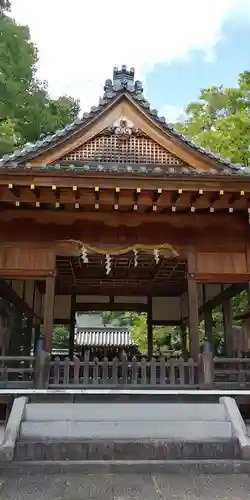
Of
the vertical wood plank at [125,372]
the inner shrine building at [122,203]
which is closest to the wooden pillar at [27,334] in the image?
the inner shrine building at [122,203]

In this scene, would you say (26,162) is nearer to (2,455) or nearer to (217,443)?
(2,455)

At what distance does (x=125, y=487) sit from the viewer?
4020mm

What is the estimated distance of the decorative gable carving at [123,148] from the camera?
8.94 metres

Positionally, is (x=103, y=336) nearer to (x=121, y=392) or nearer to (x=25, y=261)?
(x=25, y=261)

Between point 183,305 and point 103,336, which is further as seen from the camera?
point 103,336

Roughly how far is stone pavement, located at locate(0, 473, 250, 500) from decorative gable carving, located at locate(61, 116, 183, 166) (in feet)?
21.7

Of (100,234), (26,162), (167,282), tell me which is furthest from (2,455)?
(167,282)

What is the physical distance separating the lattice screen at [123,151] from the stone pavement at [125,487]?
6.63 meters

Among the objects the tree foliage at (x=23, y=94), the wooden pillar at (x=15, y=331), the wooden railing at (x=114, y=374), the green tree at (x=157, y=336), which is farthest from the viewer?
the green tree at (x=157, y=336)

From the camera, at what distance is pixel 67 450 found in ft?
15.6

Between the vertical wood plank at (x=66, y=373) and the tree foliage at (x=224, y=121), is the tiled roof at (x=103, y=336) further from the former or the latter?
the vertical wood plank at (x=66, y=373)

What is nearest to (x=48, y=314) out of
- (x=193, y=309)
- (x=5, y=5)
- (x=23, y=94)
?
(x=193, y=309)

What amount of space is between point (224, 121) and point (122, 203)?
9654 mm

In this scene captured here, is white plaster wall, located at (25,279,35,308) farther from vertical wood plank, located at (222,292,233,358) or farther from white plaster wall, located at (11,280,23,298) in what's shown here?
vertical wood plank, located at (222,292,233,358)
